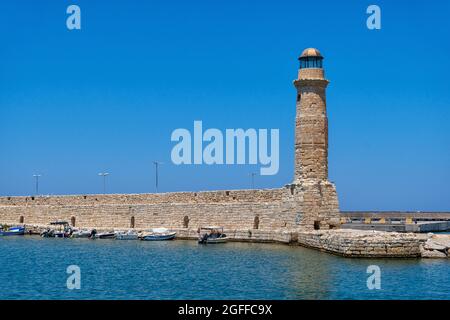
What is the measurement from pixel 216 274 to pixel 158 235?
38.8 feet

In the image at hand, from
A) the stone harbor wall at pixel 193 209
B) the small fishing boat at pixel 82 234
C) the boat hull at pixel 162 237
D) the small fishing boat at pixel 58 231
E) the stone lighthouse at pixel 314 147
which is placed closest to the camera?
the stone lighthouse at pixel 314 147

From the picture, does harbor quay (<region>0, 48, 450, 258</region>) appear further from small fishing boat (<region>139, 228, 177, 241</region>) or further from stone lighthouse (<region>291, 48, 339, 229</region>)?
small fishing boat (<region>139, 228, 177, 241</region>)

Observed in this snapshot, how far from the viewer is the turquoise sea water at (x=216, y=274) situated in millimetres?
14484

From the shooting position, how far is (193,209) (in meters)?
29.5

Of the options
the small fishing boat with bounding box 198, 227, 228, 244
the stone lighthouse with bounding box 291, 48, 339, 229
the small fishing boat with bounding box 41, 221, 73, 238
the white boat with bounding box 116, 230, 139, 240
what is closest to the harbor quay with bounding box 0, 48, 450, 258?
the stone lighthouse with bounding box 291, 48, 339, 229

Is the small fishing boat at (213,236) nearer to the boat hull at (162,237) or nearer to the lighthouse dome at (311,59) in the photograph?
the boat hull at (162,237)

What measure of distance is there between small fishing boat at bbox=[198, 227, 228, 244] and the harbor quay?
41 cm

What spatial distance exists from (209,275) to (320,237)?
6.68 meters

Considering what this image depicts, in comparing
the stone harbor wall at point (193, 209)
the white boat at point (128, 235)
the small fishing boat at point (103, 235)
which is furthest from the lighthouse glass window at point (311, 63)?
the small fishing boat at point (103, 235)

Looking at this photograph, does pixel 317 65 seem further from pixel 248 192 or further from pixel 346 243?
pixel 346 243

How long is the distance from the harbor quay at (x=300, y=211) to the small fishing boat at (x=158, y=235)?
47 cm

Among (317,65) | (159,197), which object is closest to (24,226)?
(159,197)

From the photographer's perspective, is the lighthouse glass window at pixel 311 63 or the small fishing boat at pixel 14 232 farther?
the small fishing boat at pixel 14 232

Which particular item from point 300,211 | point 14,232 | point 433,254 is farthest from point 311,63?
point 14,232
